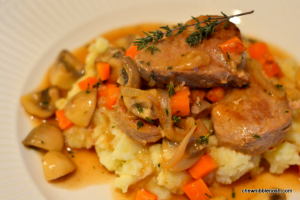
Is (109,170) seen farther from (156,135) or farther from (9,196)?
(9,196)

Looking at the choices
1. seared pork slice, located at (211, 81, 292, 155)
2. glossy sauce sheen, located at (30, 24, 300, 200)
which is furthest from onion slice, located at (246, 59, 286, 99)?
glossy sauce sheen, located at (30, 24, 300, 200)

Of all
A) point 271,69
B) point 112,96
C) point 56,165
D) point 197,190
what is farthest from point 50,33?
point 271,69

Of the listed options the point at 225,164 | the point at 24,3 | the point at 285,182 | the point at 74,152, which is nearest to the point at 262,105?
the point at 225,164

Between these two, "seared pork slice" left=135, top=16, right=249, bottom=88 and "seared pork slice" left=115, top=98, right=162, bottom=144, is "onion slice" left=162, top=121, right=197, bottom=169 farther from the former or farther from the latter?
"seared pork slice" left=135, top=16, right=249, bottom=88

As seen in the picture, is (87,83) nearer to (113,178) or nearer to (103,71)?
(103,71)

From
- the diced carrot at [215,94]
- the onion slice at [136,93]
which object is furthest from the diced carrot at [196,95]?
the onion slice at [136,93]

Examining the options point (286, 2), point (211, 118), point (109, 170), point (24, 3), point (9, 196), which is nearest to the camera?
point (9, 196)

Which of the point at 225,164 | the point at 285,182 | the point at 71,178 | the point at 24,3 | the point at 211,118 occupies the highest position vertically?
the point at 24,3
